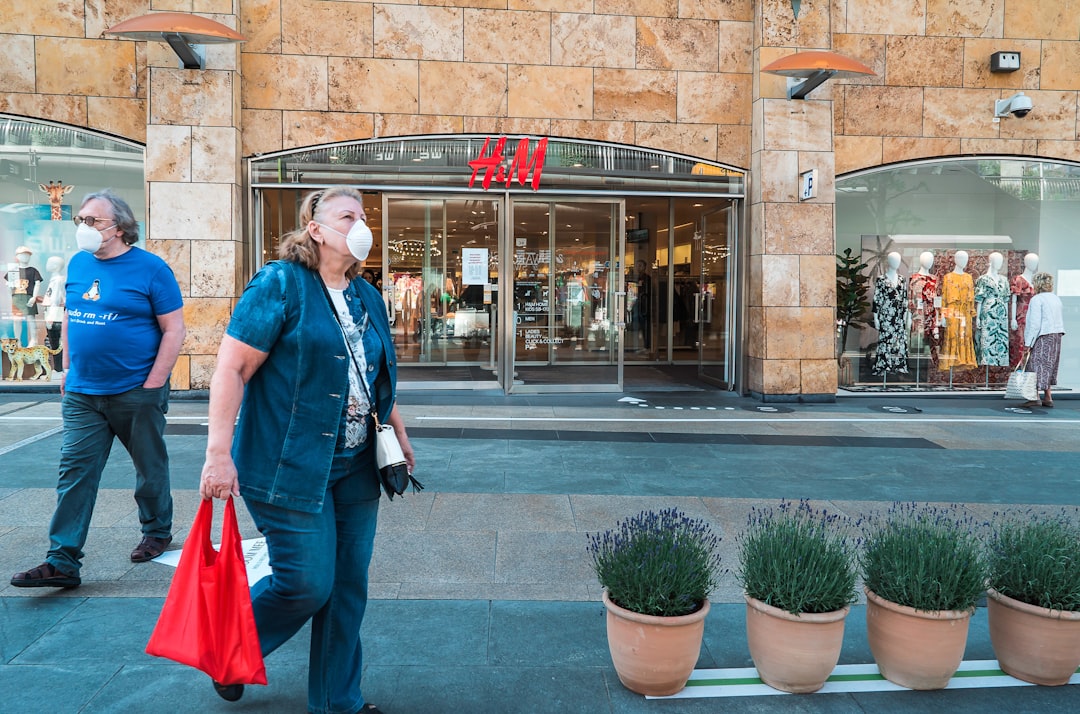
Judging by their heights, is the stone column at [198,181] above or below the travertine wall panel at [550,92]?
below

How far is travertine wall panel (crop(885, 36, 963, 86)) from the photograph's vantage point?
12.0 meters

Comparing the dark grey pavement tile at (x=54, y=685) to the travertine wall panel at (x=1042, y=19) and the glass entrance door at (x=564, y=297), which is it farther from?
the travertine wall panel at (x=1042, y=19)

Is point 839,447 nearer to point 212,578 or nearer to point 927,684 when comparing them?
point 927,684

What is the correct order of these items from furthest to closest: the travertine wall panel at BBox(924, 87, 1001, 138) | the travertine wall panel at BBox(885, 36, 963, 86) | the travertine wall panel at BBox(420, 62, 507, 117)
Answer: the travertine wall panel at BBox(924, 87, 1001, 138) → the travertine wall panel at BBox(885, 36, 963, 86) → the travertine wall panel at BBox(420, 62, 507, 117)

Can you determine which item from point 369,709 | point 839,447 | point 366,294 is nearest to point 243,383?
point 366,294

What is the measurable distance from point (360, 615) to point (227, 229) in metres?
8.88

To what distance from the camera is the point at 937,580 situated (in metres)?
3.33

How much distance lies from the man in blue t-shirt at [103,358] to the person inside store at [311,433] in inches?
69.8

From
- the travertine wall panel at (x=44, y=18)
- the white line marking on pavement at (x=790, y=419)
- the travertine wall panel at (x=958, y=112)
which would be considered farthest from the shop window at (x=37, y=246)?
the travertine wall panel at (x=958, y=112)

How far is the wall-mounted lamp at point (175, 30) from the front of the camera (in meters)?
9.46

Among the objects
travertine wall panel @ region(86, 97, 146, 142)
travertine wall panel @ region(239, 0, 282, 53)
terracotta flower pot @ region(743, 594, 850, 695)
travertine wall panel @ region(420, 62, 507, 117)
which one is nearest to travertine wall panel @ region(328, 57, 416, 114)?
travertine wall panel @ region(420, 62, 507, 117)

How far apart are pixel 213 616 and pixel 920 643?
2.58 meters

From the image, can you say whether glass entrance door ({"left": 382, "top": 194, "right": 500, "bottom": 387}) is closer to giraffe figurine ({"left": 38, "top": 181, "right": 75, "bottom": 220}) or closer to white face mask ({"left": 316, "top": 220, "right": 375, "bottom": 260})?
giraffe figurine ({"left": 38, "top": 181, "right": 75, "bottom": 220})

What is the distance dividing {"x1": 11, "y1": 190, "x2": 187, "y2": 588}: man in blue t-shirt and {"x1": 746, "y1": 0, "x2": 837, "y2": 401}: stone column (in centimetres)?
866
